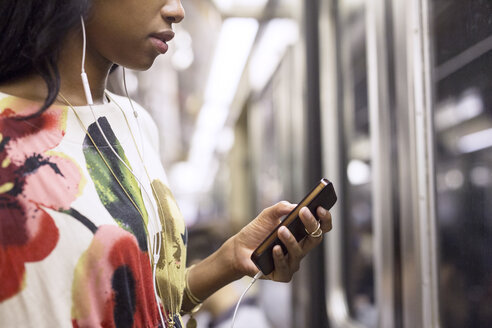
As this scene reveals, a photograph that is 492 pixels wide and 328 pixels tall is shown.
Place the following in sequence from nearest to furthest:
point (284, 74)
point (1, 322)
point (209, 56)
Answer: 1. point (1, 322)
2. point (284, 74)
3. point (209, 56)

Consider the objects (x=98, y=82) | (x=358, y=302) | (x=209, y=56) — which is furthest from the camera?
(x=209, y=56)

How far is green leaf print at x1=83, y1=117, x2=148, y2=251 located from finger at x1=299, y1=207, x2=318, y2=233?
0.25 meters

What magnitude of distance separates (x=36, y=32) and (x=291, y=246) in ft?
1.68

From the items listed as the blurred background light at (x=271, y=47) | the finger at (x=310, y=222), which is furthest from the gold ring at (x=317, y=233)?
the blurred background light at (x=271, y=47)

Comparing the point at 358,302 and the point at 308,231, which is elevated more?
the point at 308,231

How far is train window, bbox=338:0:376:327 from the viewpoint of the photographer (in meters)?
2.12

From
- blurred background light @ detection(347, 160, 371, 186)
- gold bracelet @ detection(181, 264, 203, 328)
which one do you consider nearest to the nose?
gold bracelet @ detection(181, 264, 203, 328)

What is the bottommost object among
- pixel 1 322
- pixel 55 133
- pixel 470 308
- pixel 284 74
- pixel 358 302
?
pixel 358 302

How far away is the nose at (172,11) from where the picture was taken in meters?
0.79

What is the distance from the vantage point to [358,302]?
2.33 m

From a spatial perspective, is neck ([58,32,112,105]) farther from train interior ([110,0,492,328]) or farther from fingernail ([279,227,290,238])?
fingernail ([279,227,290,238])

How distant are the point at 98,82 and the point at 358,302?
6.02 ft

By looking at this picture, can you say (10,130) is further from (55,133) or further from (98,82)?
(98,82)

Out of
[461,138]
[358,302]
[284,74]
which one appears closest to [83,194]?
[461,138]
